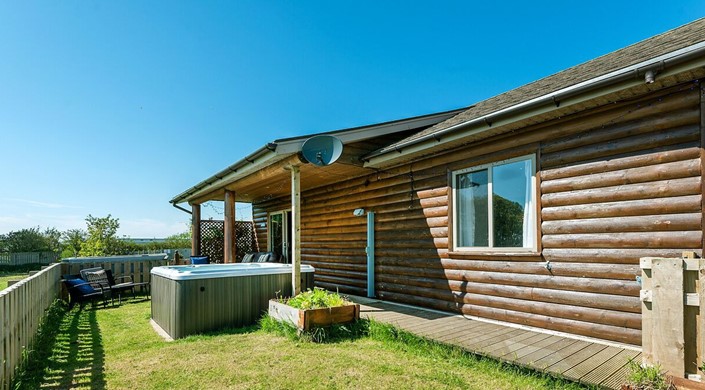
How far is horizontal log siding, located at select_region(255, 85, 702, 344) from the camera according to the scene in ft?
10.7

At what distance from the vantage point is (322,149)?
17.9ft

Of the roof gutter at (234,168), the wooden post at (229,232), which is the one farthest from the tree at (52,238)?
the wooden post at (229,232)

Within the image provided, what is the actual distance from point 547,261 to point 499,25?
8452 mm

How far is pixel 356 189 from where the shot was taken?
7.44 meters

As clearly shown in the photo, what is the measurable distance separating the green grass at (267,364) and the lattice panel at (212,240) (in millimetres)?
7064

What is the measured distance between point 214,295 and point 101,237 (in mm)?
11404

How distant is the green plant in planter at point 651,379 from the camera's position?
2275 millimetres

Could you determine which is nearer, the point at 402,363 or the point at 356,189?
the point at 402,363

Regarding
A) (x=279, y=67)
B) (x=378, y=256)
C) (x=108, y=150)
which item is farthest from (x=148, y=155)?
(x=378, y=256)

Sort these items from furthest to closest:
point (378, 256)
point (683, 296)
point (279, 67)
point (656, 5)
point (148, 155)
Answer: point (148, 155) < point (279, 67) < point (656, 5) < point (378, 256) < point (683, 296)

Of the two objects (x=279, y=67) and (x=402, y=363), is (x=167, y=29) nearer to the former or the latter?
(x=279, y=67)

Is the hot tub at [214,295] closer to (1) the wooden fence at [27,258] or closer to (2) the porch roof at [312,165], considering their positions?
(2) the porch roof at [312,165]

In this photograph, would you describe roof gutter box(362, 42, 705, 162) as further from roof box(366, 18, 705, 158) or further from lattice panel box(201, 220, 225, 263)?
lattice panel box(201, 220, 225, 263)

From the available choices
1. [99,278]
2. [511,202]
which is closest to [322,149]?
[511,202]
